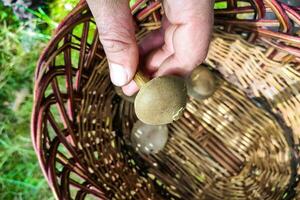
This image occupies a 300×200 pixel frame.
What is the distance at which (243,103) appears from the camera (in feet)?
3.59

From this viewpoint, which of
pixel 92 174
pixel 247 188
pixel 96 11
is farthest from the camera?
pixel 247 188

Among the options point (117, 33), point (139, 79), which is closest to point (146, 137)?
point (139, 79)

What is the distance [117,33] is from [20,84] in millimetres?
703

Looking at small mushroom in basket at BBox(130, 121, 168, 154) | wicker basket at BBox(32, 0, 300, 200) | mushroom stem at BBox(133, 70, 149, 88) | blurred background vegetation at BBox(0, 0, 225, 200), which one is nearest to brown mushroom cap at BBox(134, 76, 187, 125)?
mushroom stem at BBox(133, 70, 149, 88)

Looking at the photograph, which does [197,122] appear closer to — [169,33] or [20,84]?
[169,33]

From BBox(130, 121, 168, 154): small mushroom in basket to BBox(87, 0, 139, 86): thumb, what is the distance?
33 cm

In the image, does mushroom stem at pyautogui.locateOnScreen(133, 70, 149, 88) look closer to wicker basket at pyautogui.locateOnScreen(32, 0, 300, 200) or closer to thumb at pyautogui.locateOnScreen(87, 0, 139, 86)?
thumb at pyautogui.locateOnScreen(87, 0, 139, 86)

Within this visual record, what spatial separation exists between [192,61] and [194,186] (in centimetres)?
39

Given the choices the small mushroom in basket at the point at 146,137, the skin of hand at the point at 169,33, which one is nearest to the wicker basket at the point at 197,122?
the small mushroom in basket at the point at 146,137

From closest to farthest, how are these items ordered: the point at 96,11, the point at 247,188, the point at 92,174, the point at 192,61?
the point at 96,11 → the point at 192,61 → the point at 92,174 → the point at 247,188

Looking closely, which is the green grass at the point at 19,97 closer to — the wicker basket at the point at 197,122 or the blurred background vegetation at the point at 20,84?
the blurred background vegetation at the point at 20,84

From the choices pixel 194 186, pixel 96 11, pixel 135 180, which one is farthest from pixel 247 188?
pixel 96 11

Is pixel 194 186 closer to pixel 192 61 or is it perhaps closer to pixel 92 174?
pixel 92 174

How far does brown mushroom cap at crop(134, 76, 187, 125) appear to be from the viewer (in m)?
0.76
